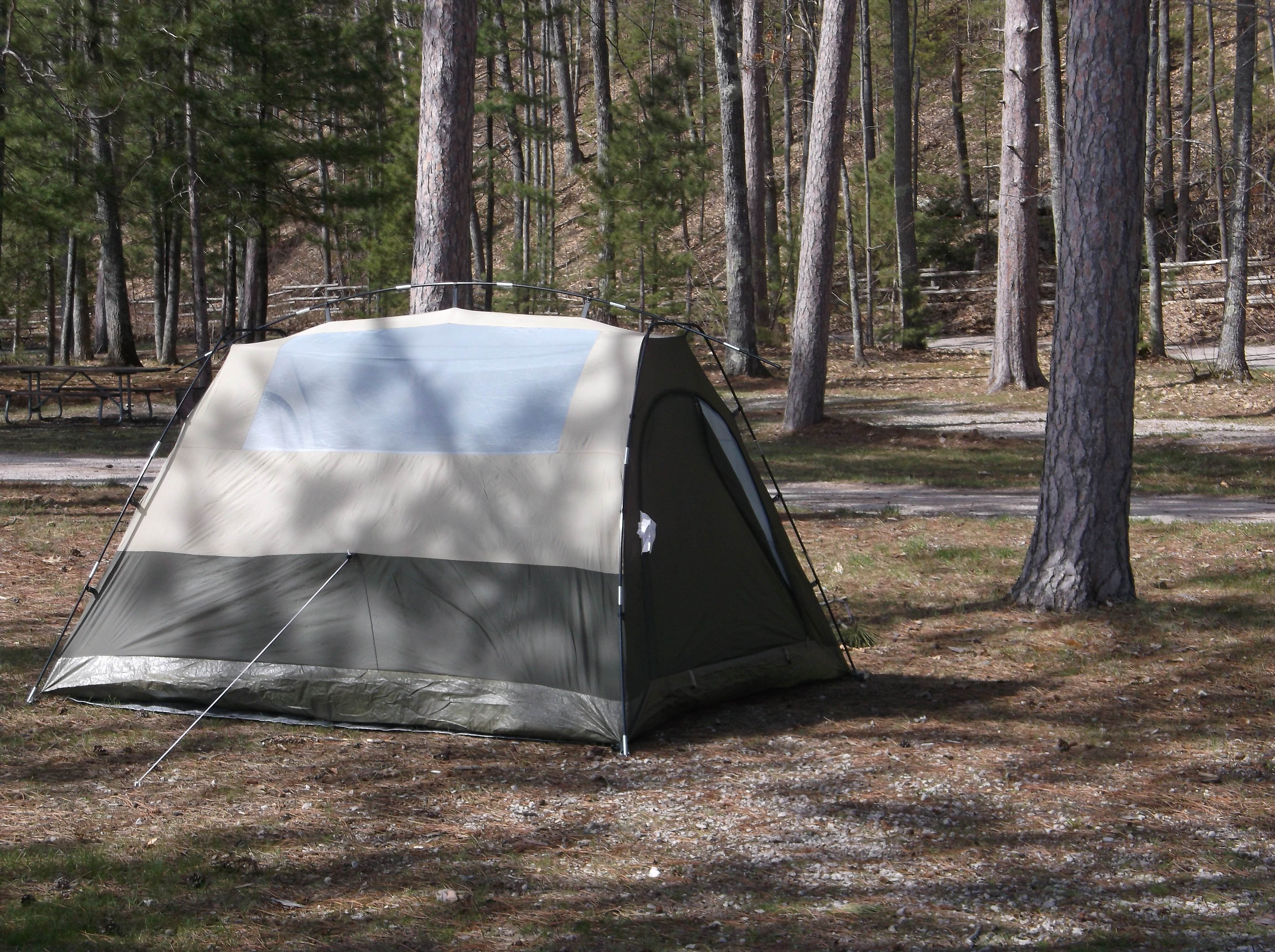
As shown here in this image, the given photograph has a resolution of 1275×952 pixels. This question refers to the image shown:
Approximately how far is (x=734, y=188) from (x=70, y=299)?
18.2 meters

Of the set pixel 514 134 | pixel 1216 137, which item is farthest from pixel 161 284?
pixel 1216 137

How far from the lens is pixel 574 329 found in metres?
5.43

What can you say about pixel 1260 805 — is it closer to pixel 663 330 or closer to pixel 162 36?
pixel 162 36

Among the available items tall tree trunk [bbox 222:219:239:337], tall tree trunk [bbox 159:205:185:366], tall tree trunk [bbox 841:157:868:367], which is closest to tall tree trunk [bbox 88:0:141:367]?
tall tree trunk [bbox 159:205:185:366]

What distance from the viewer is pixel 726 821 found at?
4160 mm

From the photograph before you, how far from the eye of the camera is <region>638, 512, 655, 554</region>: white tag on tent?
496 centimetres

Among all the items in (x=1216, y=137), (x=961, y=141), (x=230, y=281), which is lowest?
(x=230, y=281)

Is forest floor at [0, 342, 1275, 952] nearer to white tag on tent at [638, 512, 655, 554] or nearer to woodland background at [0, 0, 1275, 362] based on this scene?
white tag on tent at [638, 512, 655, 554]

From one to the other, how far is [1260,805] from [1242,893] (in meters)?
0.83

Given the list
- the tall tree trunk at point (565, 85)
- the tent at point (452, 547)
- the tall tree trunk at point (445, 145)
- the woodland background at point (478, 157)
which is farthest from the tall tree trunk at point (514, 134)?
the tent at point (452, 547)

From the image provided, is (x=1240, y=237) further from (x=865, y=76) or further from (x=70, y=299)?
(x=70, y=299)

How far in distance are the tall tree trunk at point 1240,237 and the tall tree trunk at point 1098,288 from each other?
1248 cm

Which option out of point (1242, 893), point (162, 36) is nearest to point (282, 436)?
point (1242, 893)

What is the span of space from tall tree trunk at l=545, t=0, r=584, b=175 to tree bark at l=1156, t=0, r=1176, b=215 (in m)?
14.5
